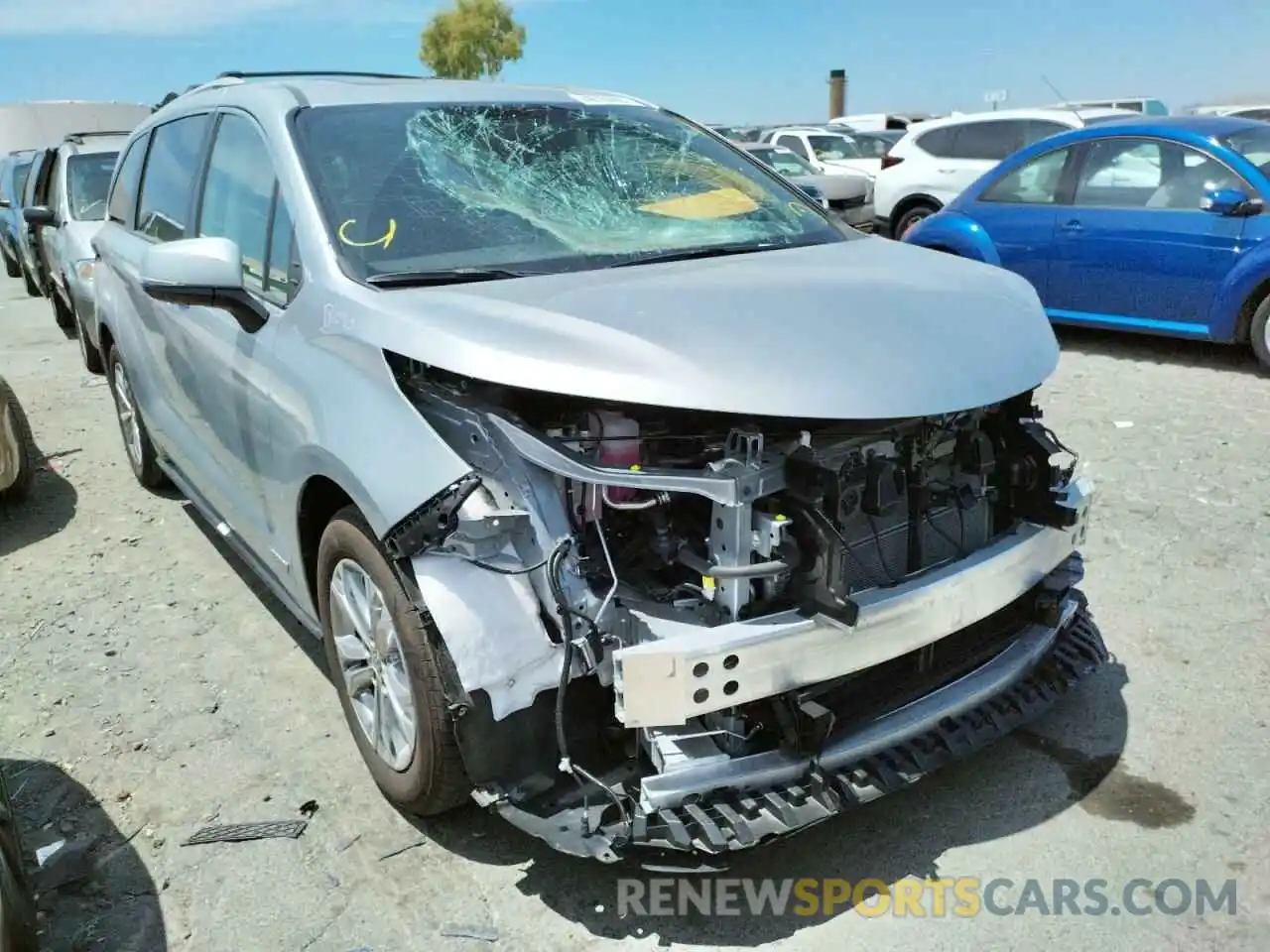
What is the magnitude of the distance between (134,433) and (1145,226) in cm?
666

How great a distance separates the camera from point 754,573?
7.39 feet

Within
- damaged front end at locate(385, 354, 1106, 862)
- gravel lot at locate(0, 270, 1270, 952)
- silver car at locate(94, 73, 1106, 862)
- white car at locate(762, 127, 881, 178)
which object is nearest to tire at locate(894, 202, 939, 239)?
white car at locate(762, 127, 881, 178)

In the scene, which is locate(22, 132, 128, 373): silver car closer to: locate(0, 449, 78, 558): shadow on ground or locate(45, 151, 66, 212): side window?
locate(45, 151, 66, 212): side window

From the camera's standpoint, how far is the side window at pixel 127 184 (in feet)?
15.6

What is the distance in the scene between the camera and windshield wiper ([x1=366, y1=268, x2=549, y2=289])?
2.69m

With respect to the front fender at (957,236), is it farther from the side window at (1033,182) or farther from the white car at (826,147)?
the white car at (826,147)

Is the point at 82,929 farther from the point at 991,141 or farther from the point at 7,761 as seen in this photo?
the point at 991,141

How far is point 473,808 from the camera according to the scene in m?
2.88

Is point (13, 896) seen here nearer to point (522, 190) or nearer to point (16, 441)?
point (522, 190)

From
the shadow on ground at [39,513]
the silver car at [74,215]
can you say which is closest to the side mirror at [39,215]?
the silver car at [74,215]

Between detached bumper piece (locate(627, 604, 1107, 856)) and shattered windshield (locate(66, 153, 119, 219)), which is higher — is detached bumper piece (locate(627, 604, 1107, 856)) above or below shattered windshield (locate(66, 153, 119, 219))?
below

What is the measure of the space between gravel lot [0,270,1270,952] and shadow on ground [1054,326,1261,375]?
2870 mm

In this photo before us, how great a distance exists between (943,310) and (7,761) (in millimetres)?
3113

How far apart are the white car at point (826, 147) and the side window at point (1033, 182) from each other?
890 centimetres
